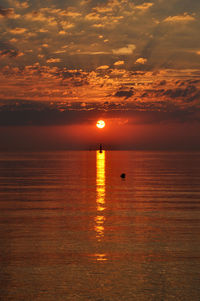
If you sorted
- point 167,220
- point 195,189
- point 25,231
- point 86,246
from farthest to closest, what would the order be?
point 195,189 → point 167,220 → point 25,231 → point 86,246

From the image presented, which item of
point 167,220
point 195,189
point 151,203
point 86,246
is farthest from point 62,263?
point 195,189

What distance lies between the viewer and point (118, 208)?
37250 mm

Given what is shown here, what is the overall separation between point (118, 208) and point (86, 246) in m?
14.5

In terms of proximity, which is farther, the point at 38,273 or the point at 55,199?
the point at 55,199

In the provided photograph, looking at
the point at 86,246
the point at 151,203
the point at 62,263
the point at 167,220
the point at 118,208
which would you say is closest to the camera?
the point at 62,263

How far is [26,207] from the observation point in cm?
3741

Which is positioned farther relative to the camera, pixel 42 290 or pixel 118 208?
pixel 118 208

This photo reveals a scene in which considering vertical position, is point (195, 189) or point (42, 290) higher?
point (195, 189)

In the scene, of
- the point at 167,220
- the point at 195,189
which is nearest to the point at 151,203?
the point at 167,220

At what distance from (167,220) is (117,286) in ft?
49.6

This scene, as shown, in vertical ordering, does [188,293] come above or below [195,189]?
below

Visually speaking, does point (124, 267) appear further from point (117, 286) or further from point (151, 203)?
point (151, 203)

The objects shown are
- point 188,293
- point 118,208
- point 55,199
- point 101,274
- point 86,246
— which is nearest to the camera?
point 188,293

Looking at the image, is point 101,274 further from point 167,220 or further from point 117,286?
point 167,220
